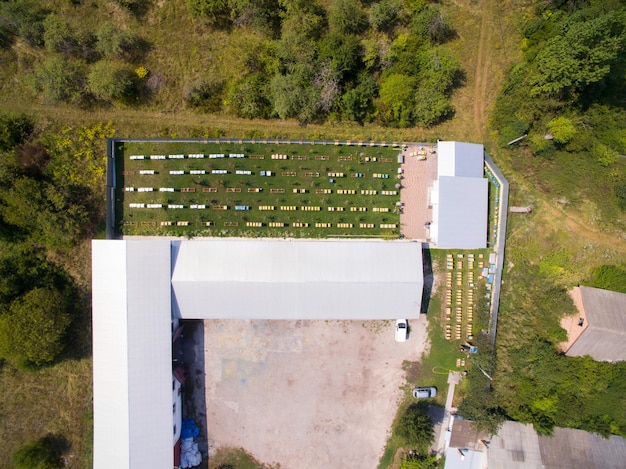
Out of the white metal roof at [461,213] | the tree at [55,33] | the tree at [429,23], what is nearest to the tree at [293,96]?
the tree at [429,23]

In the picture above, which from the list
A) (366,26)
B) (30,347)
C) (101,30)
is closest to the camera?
(30,347)

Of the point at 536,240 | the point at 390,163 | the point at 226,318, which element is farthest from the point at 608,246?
the point at 226,318

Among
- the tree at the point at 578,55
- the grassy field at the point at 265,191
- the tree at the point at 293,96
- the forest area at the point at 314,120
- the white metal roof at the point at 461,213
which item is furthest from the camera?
the grassy field at the point at 265,191

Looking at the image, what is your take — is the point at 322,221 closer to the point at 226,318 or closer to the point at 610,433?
the point at 226,318

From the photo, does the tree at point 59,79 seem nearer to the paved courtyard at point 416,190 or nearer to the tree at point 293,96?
the tree at point 293,96

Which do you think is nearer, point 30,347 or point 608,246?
point 30,347
